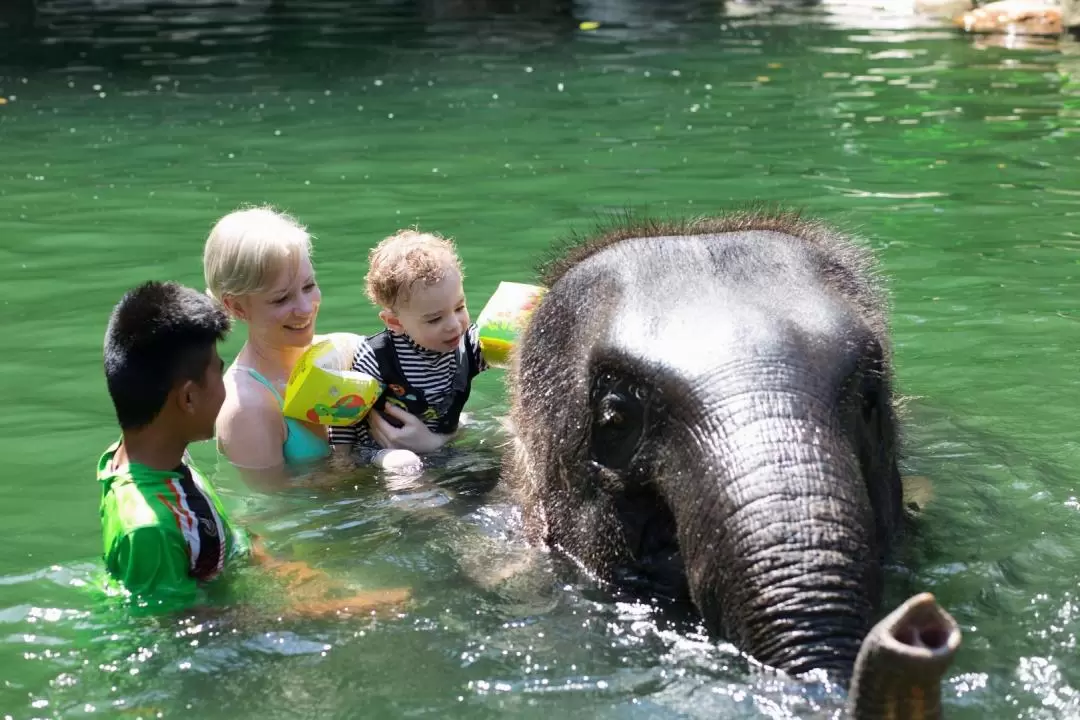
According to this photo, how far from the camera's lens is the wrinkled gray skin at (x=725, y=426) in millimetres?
3967

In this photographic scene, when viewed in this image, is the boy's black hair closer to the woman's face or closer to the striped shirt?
the woman's face

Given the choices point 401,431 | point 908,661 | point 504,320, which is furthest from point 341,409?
point 908,661

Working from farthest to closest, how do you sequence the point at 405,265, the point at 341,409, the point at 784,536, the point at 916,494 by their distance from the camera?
the point at 341,409 < the point at 405,265 < the point at 916,494 < the point at 784,536

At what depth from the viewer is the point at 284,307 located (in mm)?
6219

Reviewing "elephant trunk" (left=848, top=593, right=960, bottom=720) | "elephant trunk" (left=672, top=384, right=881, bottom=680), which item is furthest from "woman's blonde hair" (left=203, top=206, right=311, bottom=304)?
"elephant trunk" (left=848, top=593, right=960, bottom=720)

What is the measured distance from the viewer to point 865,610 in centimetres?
394

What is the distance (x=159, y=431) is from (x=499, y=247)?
5512 millimetres

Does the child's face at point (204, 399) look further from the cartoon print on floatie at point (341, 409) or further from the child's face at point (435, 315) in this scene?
the child's face at point (435, 315)

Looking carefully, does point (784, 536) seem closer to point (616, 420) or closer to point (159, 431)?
point (616, 420)

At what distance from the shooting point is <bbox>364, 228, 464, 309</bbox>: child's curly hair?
6.11 meters

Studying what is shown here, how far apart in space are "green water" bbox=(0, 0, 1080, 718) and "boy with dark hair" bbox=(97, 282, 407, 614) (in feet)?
0.74

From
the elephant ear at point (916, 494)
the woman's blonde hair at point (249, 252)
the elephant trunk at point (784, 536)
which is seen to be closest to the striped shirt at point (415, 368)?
the woman's blonde hair at point (249, 252)

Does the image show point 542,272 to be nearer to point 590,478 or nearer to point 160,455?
point 590,478

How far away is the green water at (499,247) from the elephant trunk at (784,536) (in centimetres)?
15
